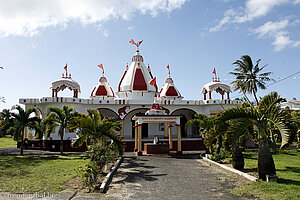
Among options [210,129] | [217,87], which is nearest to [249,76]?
[217,87]

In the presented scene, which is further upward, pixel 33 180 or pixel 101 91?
pixel 101 91

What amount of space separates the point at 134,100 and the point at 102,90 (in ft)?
17.0

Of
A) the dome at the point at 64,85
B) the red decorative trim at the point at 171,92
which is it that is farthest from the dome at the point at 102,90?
the red decorative trim at the point at 171,92

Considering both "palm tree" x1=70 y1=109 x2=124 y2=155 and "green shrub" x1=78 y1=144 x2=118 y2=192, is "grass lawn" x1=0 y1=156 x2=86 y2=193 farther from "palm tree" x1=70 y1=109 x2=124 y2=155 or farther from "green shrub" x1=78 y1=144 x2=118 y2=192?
"palm tree" x1=70 y1=109 x2=124 y2=155

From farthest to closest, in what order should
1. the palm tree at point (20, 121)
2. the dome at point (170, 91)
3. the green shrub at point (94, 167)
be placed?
1. the dome at point (170, 91)
2. the palm tree at point (20, 121)
3. the green shrub at point (94, 167)

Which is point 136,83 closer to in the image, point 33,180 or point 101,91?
point 101,91

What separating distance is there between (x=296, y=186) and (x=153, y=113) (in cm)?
1217

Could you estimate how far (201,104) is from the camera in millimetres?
26219

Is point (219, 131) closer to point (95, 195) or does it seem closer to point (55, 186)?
point (95, 195)

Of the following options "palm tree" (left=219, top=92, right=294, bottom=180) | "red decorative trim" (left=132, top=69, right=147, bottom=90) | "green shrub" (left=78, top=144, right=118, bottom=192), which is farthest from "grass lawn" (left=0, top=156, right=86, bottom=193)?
"red decorative trim" (left=132, top=69, right=147, bottom=90)

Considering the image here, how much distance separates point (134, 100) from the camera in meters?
24.7

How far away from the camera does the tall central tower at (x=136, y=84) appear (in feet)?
87.4

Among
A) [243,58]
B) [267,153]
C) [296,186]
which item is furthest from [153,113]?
[243,58]

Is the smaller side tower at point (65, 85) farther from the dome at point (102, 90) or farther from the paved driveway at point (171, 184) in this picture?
the paved driveway at point (171, 184)
